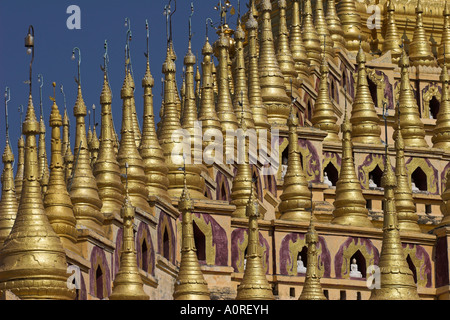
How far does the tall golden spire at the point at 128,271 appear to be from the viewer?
6347 centimetres

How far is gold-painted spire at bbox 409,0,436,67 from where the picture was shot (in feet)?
320

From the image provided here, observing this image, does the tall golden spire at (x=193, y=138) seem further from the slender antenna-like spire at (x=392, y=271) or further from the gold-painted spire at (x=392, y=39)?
the gold-painted spire at (x=392, y=39)

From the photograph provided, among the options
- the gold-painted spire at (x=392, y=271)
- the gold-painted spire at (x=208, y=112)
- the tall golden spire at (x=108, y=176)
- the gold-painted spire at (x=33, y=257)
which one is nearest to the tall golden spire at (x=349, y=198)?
the gold-painted spire at (x=208, y=112)

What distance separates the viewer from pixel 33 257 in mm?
59656

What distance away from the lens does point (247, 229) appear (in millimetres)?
76312

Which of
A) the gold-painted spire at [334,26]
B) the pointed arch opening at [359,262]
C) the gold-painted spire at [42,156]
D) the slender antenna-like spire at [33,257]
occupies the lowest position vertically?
the slender antenna-like spire at [33,257]

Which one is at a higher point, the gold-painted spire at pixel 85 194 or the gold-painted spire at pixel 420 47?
the gold-painted spire at pixel 420 47

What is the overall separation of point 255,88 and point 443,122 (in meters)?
10.0

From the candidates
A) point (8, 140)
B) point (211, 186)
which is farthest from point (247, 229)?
point (8, 140)

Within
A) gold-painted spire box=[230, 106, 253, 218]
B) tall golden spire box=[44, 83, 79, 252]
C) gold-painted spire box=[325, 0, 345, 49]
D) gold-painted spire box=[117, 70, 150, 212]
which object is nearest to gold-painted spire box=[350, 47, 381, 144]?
gold-painted spire box=[325, 0, 345, 49]

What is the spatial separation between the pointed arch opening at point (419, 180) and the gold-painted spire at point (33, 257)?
28.8 metres
